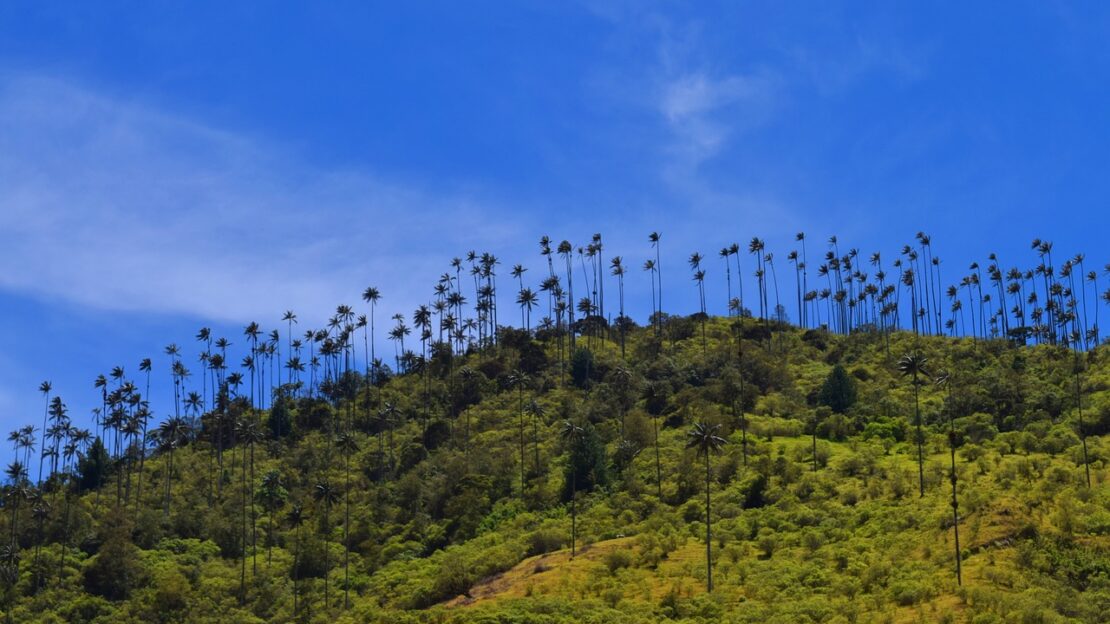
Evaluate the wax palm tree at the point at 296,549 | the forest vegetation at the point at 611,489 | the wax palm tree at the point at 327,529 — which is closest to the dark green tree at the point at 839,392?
the forest vegetation at the point at 611,489

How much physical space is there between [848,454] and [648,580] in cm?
3647

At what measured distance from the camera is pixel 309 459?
144m

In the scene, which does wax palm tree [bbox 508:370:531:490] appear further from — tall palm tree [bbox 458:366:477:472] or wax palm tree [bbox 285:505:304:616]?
wax palm tree [bbox 285:505:304:616]

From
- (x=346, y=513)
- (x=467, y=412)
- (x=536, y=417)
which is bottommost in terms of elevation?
(x=346, y=513)

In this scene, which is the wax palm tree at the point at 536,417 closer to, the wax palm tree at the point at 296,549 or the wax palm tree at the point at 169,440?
the wax palm tree at the point at 296,549

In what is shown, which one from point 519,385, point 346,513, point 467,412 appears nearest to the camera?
point 346,513

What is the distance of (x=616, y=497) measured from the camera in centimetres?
10969

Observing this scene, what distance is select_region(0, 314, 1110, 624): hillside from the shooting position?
252 feet

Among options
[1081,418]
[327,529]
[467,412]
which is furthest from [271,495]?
[1081,418]

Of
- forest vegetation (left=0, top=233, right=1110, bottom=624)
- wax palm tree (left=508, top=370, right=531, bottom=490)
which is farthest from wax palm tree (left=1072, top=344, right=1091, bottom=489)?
wax palm tree (left=508, top=370, right=531, bottom=490)

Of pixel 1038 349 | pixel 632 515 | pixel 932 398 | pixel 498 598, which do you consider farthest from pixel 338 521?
pixel 1038 349

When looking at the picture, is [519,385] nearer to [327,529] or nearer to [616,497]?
[327,529]

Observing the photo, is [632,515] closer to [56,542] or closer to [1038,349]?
[56,542]

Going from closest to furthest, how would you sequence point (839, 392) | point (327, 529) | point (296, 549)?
point (296, 549)
point (327, 529)
point (839, 392)
